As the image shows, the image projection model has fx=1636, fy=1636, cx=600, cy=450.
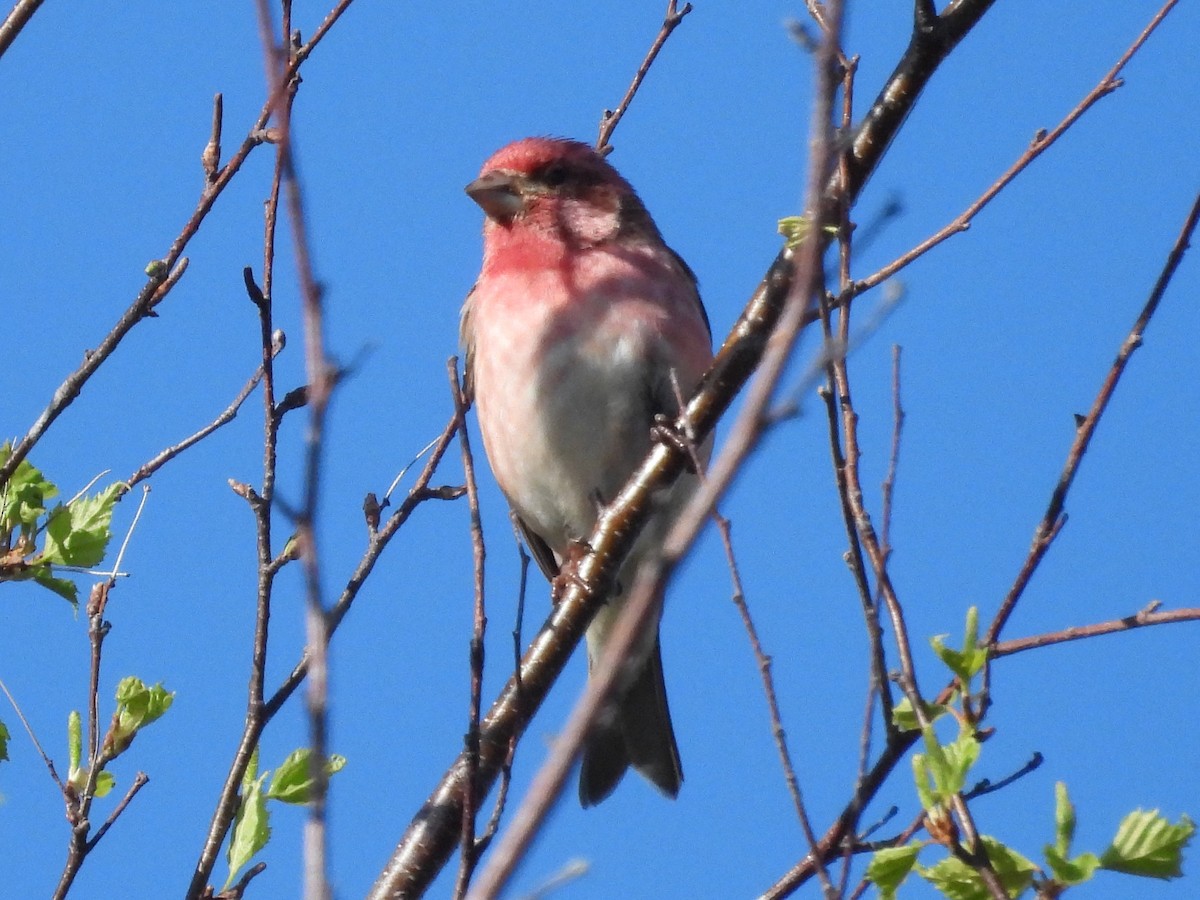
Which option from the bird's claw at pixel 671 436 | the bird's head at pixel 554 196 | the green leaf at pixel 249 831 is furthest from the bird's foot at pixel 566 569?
the green leaf at pixel 249 831

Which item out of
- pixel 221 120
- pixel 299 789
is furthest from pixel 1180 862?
pixel 221 120

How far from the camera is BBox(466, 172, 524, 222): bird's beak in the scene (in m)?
8.05

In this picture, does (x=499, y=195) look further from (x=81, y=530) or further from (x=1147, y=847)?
(x=1147, y=847)

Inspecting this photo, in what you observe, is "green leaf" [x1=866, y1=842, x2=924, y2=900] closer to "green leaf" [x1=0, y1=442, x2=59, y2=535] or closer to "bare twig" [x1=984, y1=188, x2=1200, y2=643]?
"bare twig" [x1=984, y1=188, x2=1200, y2=643]

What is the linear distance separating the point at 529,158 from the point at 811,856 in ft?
16.7

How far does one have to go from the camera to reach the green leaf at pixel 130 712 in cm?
472

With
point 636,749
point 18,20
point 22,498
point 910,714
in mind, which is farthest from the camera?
point 636,749

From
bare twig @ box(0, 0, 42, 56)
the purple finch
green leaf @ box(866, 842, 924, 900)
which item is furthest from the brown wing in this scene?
green leaf @ box(866, 842, 924, 900)

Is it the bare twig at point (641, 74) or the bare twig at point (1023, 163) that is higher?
the bare twig at point (641, 74)

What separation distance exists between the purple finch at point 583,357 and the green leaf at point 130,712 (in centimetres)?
251

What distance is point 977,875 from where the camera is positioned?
3.33 meters

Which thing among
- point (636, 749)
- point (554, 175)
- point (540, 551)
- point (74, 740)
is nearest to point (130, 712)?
point (74, 740)

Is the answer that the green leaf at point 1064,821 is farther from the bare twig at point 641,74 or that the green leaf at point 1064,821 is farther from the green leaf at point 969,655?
the bare twig at point 641,74

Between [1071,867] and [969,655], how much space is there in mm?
484
